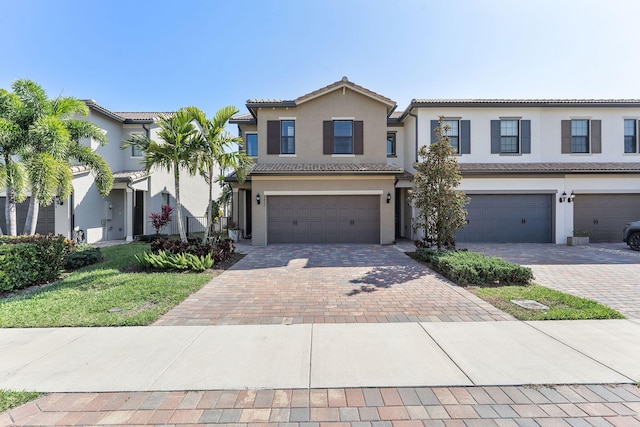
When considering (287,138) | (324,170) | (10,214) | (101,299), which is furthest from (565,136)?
(10,214)

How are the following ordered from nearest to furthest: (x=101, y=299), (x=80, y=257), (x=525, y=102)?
(x=101, y=299), (x=80, y=257), (x=525, y=102)

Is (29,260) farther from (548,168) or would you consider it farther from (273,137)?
(548,168)

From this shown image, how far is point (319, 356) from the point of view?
368 cm

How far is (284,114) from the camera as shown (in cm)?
1457

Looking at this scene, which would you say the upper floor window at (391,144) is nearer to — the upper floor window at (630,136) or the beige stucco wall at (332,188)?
the beige stucco wall at (332,188)

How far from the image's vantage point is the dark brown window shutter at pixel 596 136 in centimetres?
1490

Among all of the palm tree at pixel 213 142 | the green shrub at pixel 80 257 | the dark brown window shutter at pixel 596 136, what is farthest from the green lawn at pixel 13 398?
the dark brown window shutter at pixel 596 136

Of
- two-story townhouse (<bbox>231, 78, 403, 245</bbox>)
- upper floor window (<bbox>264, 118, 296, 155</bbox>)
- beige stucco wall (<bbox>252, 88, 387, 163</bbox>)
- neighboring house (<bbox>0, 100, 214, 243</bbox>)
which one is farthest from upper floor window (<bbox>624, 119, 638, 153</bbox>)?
neighboring house (<bbox>0, 100, 214, 243</bbox>)

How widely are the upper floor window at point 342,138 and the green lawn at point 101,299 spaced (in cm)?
921

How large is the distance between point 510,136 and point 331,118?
9.08 metres

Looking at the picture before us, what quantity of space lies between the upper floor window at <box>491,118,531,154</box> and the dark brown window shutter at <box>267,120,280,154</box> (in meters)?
10.7

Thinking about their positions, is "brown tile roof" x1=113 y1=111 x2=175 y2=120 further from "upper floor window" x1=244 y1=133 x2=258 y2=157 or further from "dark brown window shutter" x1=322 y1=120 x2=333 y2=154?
"dark brown window shutter" x1=322 y1=120 x2=333 y2=154

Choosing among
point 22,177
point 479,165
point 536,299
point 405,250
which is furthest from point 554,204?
point 22,177

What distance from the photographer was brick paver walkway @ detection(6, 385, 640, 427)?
2.60 meters
